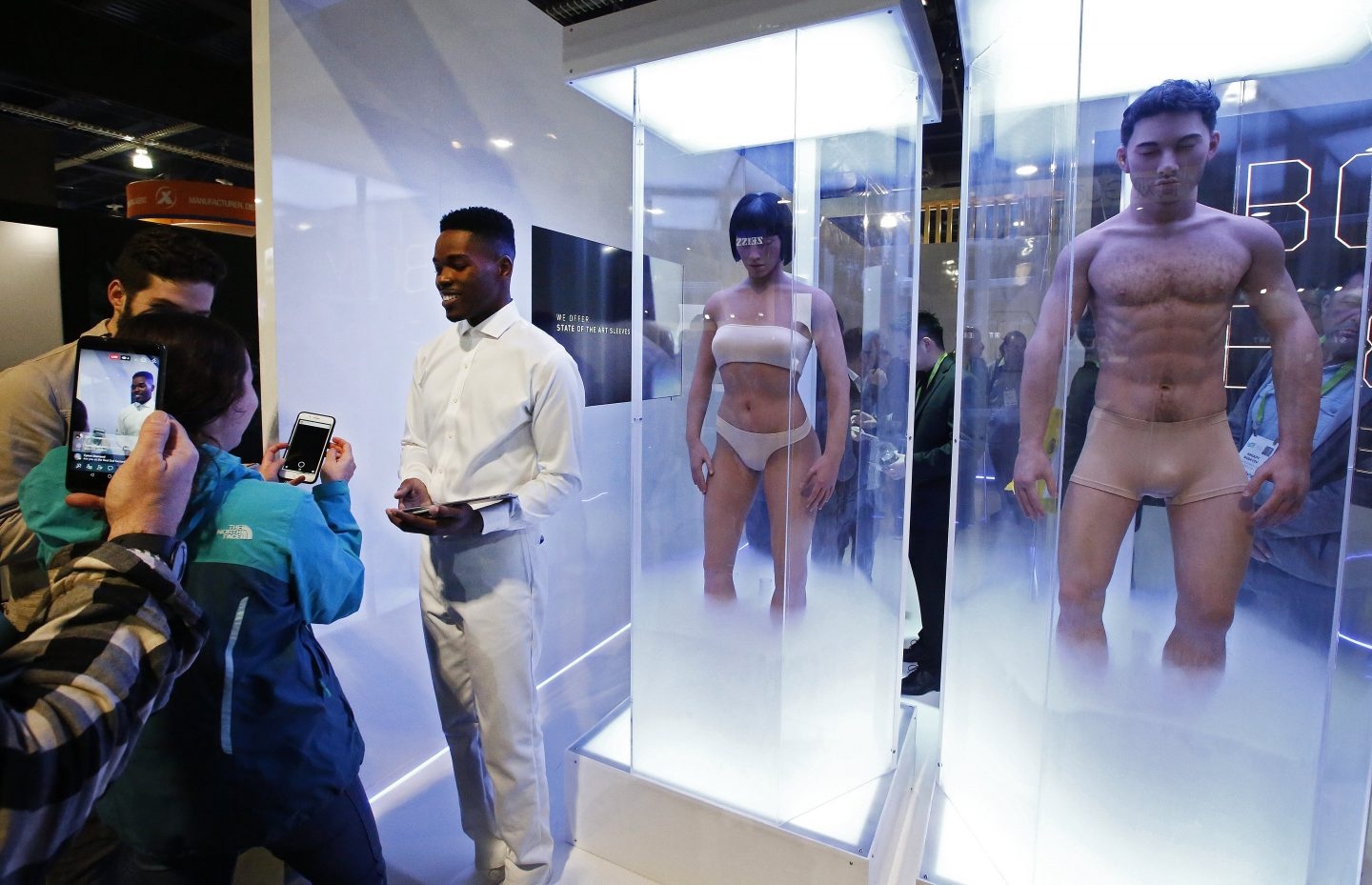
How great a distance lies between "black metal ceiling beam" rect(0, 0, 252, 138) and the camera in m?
2.28

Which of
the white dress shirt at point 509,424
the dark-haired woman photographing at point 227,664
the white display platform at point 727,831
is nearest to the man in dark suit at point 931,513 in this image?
the white display platform at point 727,831

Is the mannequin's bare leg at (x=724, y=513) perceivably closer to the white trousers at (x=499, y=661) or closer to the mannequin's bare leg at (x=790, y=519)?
the mannequin's bare leg at (x=790, y=519)

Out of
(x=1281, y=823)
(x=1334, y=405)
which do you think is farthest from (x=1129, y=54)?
(x=1281, y=823)

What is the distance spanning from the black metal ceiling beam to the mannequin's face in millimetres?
2196

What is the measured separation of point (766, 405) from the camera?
2.02 m

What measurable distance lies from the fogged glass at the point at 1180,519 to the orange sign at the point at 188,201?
10.4ft

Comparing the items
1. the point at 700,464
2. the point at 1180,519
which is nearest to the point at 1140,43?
the point at 1180,519

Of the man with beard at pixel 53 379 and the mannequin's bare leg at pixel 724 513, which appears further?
the mannequin's bare leg at pixel 724 513

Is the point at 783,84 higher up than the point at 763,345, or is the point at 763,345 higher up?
the point at 783,84

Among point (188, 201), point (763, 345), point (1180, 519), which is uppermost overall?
point (188, 201)

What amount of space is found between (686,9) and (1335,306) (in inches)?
64.7

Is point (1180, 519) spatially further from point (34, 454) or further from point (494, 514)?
point (34, 454)

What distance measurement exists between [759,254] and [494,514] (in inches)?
39.1

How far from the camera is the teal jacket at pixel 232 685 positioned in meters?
1.18
